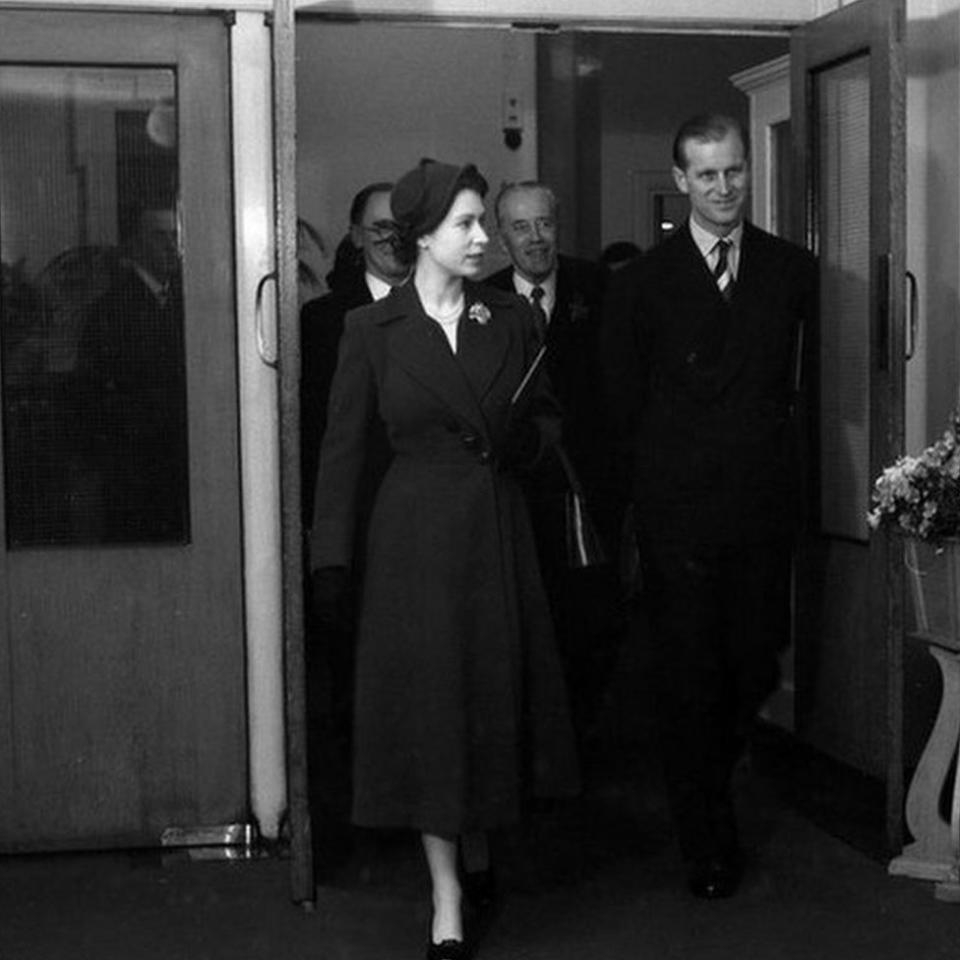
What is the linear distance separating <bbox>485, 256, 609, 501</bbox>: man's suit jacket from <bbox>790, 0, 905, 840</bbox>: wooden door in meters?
0.60

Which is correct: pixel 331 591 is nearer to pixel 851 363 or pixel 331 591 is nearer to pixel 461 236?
pixel 461 236

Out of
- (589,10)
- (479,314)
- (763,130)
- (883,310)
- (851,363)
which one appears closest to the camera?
(479,314)

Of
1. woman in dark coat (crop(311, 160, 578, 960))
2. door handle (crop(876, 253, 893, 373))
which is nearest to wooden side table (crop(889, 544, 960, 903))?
door handle (crop(876, 253, 893, 373))

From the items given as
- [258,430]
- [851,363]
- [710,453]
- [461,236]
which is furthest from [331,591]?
[851,363]

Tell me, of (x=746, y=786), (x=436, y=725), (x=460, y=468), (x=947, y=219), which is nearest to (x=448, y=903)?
(x=436, y=725)

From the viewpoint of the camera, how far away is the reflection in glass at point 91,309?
17.5 feet

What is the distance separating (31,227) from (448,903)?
6.95 ft

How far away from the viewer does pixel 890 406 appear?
507 centimetres

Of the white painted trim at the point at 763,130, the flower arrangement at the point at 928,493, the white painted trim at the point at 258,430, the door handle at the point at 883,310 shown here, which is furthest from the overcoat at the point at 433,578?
the white painted trim at the point at 763,130

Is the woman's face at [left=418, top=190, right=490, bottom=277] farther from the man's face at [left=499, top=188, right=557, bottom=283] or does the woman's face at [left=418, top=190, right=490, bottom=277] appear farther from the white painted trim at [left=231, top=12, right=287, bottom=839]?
the man's face at [left=499, top=188, right=557, bottom=283]

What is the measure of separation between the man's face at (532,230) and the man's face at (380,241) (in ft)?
1.08

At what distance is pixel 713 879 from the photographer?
4883 millimetres

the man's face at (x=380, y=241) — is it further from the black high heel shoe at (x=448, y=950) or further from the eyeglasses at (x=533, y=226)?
the black high heel shoe at (x=448, y=950)

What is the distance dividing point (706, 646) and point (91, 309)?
5.98 ft
